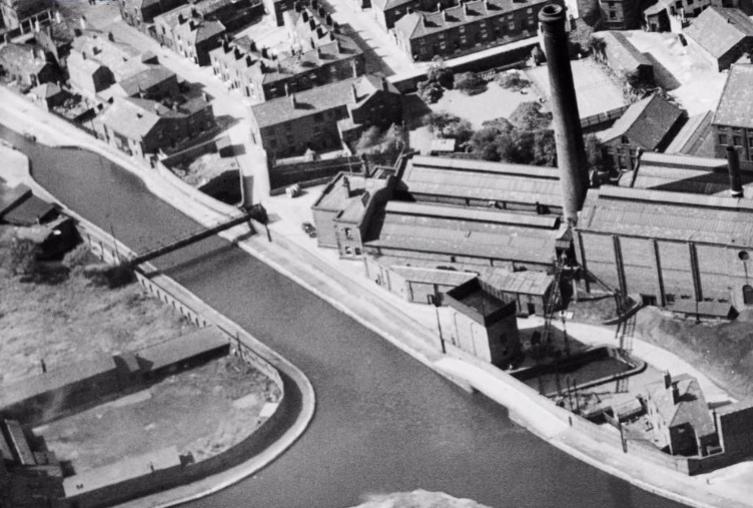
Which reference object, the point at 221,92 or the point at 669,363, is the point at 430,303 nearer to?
the point at 669,363

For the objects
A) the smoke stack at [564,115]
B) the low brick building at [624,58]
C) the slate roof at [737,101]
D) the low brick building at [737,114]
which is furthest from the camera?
the low brick building at [624,58]

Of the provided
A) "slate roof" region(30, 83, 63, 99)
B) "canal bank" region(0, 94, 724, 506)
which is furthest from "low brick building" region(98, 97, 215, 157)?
"canal bank" region(0, 94, 724, 506)

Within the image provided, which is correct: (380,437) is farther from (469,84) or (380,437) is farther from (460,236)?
(469,84)

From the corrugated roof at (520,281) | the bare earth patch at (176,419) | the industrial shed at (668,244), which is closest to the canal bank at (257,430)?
the bare earth patch at (176,419)

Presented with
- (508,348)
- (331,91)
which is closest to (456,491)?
(508,348)

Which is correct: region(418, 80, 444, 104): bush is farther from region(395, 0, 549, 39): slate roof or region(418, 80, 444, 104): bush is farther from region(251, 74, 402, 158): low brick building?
region(395, 0, 549, 39): slate roof

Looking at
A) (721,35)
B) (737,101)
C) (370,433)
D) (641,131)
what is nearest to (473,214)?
(641,131)

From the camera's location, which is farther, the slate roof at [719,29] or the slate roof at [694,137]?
the slate roof at [719,29]

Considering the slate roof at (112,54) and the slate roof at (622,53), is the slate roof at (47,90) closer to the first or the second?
the slate roof at (112,54)
